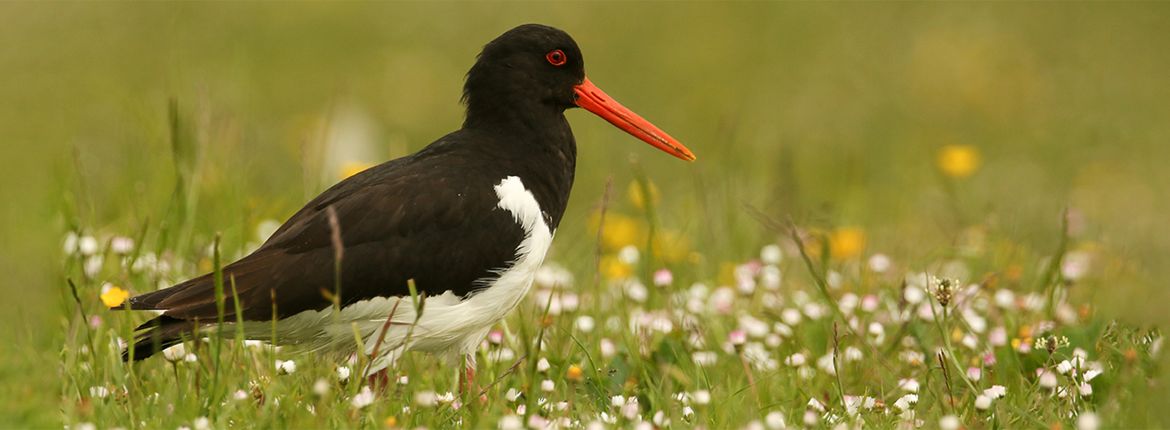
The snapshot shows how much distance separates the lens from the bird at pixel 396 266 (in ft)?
17.1

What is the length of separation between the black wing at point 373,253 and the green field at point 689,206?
0.22 metres

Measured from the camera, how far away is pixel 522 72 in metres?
6.13

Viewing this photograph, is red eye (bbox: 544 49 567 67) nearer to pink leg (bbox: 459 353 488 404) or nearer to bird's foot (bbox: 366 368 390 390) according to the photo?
pink leg (bbox: 459 353 488 404)

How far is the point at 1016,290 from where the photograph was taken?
6.87 m

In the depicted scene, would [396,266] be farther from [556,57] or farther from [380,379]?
[556,57]

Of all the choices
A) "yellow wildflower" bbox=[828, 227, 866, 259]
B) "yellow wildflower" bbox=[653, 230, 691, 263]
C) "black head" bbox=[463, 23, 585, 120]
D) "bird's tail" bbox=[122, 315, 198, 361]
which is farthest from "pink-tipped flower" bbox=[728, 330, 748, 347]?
"yellow wildflower" bbox=[828, 227, 866, 259]

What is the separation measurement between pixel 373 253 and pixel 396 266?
3.9 inches

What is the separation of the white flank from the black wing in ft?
0.14

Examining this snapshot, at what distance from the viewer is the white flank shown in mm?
5336

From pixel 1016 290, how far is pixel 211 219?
166 inches

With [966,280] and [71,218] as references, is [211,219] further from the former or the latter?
[966,280]

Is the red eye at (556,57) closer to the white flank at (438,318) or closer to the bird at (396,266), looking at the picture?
the bird at (396,266)

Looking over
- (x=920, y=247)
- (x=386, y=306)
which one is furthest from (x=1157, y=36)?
(x=386, y=306)

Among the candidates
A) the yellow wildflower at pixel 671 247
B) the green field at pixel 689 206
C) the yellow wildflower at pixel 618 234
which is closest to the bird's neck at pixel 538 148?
the green field at pixel 689 206
